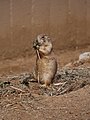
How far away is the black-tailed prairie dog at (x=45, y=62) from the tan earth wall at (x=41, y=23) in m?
2.96

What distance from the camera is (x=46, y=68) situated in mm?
6023

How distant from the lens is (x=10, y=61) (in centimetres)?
902

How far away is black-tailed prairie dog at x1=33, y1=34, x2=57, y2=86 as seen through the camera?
5.97 metres

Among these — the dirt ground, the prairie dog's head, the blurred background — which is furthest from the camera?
the blurred background

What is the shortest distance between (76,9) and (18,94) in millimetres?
4354

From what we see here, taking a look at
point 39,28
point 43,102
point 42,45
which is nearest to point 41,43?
point 42,45

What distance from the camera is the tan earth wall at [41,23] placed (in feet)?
29.5

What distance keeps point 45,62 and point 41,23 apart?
3.42m

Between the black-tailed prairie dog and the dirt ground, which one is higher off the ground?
the black-tailed prairie dog

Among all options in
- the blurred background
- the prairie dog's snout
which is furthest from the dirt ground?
the blurred background

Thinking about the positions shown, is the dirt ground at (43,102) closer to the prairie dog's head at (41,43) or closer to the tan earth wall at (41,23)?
the prairie dog's head at (41,43)

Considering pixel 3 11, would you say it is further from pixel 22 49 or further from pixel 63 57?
pixel 63 57

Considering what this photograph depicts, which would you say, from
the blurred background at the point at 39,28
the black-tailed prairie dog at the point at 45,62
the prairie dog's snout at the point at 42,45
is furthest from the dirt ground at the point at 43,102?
the blurred background at the point at 39,28

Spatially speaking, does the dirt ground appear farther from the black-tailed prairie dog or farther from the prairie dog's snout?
the prairie dog's snout
